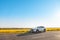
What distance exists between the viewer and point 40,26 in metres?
32.0

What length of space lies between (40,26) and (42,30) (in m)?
1.03

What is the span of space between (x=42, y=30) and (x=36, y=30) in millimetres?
1982

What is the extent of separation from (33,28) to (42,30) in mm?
2687

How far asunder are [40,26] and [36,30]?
80.5 inches

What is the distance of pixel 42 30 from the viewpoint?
3177cm

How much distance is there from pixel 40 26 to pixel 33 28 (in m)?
2.48

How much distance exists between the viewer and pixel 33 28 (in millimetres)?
30188

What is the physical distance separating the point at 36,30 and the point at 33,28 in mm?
832

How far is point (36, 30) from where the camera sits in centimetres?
3041
